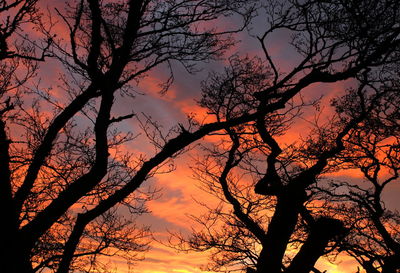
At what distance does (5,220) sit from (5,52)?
4.15 m

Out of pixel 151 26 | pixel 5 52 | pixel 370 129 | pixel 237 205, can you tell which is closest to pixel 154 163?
pixel 151 26

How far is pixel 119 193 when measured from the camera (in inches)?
236

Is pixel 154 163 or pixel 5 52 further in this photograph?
pixel 5 52

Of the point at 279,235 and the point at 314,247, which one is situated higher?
the point at 279,235

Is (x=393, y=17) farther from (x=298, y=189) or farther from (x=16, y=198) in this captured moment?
(x=16, y=198)

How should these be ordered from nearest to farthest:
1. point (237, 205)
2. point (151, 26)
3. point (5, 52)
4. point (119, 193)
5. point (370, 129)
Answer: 1. point (119, 193)
2. point (5, 52)
3. point (151, 26)
4. point (237, 205)
5. point (370, 129)

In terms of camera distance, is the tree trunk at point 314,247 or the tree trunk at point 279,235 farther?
the tree trunk at point 279,235

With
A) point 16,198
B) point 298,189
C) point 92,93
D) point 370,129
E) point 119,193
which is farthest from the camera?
point 370,129

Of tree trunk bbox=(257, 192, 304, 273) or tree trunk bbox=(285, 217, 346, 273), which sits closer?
tree trunk bbox=(285, 217, 346, 273)

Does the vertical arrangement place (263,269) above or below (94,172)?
below

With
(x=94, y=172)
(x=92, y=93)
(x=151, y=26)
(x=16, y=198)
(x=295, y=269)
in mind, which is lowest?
(x=295, y=269)

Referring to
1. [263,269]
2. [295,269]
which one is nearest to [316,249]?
[295,269]

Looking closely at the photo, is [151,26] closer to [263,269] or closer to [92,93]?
[92,93]

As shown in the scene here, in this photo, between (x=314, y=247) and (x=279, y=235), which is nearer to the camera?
(x=314, y=247)
